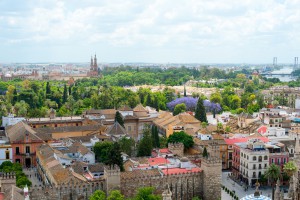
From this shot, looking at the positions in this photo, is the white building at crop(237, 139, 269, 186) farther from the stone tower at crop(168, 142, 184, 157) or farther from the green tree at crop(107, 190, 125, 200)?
the green tree at crop(107, 190, 125, 200)

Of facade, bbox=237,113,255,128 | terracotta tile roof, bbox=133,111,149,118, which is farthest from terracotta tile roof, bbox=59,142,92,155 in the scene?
facade, bbox=237,113,255,128

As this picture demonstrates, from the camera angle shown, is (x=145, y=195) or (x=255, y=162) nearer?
(x=145, y=195)

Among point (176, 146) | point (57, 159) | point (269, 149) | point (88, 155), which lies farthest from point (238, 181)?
point (57, 159)

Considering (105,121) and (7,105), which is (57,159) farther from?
(7,105)

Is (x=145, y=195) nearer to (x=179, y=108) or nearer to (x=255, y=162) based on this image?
(x=255, y=162)

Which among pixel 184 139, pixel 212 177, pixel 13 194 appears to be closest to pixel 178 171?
pixel 212 177

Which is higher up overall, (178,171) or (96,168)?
(96,168)

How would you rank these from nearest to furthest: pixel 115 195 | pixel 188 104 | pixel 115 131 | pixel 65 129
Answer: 1. pixel 115 195
2. pixel 115 131
3. pixel 65 129
4. pixel 188 104
